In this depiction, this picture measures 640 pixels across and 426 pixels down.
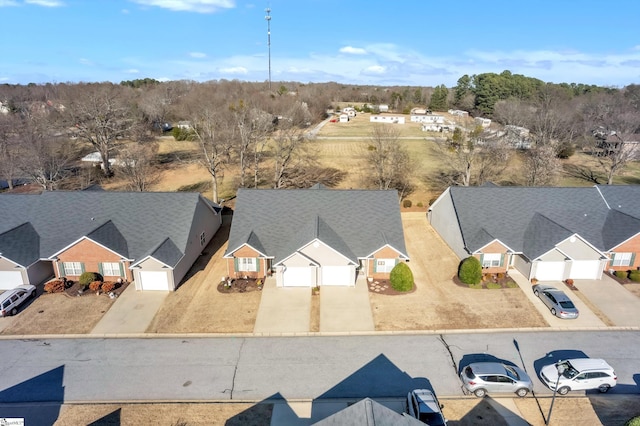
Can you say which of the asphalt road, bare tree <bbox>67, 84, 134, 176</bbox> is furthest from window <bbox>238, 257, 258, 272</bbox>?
bare tree <bbox>67, 84, 134, 176</bbox>

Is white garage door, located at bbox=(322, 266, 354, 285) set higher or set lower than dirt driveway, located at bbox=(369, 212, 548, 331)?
higher

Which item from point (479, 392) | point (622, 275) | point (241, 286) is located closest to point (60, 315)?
point (241, 286)

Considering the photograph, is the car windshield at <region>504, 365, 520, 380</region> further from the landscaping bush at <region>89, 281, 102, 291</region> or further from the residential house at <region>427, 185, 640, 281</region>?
the landscaping bush at <region>89, 281, 102, 291</region>

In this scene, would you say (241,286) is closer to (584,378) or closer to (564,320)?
(584,378)

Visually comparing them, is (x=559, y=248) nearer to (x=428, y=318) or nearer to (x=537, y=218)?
(x=537, y=218)

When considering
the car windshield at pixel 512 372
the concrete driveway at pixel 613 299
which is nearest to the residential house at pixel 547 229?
the concrete driveway at pixel 613 299

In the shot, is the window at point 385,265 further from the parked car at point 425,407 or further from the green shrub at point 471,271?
the parked car at point 425,407
